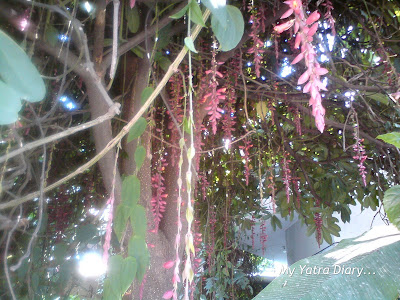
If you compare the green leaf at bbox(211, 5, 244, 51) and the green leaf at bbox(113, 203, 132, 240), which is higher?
the green leaf at bbox(211, 5, 244, 51)

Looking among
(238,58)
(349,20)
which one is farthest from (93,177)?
(349,20)

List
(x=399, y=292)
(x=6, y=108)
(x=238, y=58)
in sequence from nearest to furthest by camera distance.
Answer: (x=6, y=108)
(x=399, y=292)
(x=238, y=58)

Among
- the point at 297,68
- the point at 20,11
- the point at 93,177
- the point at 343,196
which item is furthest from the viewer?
the point at 343,196

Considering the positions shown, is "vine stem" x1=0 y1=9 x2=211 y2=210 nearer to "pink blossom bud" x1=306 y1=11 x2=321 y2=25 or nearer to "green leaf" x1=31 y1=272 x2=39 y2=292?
"pink blossom bud" x1=306 y1=11 x2=321 y2=25

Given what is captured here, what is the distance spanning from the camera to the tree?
26.1 inches

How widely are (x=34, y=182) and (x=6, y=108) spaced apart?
1029 millimetres

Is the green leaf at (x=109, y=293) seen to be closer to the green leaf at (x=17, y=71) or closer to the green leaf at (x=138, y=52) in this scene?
the green leaf at (x=17, y=71)

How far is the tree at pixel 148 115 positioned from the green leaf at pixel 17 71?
105mm

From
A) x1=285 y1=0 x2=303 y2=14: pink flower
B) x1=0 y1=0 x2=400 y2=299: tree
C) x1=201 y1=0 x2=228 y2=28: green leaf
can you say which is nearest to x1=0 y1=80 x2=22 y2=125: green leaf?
x1=0 y1=0 x2=400 y2=299: tree

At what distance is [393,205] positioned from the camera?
638mm

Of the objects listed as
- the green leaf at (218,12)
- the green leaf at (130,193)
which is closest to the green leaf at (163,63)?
the green leaf at (130,193)

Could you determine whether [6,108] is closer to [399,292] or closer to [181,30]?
[399,292]

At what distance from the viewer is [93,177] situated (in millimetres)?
1564

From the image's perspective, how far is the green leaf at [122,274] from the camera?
0.61 m
